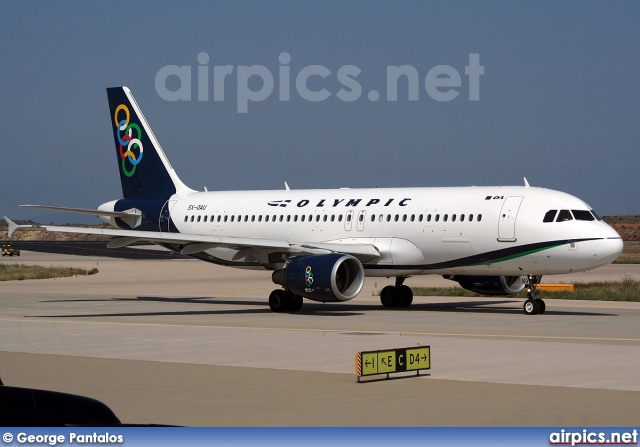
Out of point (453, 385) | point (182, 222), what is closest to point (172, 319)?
point (182, 222)

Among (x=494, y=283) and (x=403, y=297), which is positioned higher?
(x=494, y=283)

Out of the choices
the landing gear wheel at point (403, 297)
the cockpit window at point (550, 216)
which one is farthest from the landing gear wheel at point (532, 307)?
the landing gear wheel at point (403, 297)

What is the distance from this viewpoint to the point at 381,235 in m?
33.7

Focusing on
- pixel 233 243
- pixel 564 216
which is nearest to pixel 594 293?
pixel 564 216


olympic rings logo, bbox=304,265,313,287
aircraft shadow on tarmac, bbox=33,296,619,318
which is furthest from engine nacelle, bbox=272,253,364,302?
aircraft shadow on tarmac, bbox=33,296,619,318

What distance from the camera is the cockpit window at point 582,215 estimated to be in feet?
100

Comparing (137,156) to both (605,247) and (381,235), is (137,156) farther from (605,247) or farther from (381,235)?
(605,247)

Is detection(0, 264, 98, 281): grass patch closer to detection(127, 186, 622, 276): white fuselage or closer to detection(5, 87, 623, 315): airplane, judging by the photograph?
detection(5, 87, 623, 315): airplane

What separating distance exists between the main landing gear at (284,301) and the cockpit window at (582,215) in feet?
28.3

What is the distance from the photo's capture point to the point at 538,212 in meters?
30.8

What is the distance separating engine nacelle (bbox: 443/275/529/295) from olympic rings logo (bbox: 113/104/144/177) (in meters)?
13.5

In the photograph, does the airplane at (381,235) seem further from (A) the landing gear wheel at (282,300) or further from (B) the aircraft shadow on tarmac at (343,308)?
(B) the aircraft shadow on tarmac at (343,308)

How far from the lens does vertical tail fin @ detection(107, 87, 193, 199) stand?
40531 millimetres

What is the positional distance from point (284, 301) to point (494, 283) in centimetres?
699
